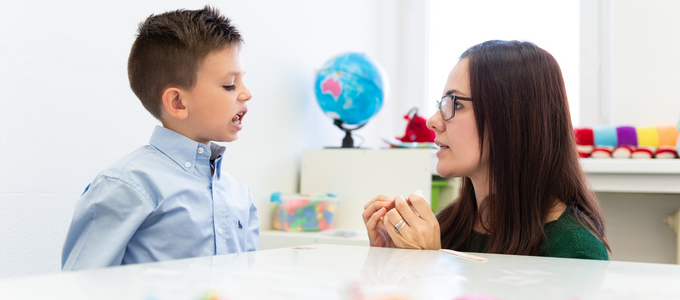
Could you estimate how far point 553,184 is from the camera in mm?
897

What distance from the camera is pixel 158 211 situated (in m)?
0.79

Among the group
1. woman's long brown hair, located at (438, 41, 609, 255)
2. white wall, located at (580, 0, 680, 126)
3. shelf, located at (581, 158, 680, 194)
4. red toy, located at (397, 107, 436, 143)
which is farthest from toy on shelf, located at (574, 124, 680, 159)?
woman's long brown hair, located at (438, 41, 609, 255)

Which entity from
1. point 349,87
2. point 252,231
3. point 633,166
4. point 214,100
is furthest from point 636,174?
point 214,100

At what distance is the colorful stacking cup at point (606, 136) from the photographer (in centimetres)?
215

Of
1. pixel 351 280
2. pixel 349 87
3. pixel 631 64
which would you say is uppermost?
pixel 631 64

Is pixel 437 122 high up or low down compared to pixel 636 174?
up

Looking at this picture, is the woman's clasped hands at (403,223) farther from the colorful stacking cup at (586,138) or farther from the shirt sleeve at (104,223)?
the colorful stacking cup at (586,138)

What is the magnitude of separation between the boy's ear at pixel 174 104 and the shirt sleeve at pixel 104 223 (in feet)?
0.68

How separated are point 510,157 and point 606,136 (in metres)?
1.51

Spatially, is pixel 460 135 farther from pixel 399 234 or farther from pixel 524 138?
pixel 399 234

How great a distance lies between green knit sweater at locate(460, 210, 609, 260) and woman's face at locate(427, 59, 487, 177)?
0.17 metres

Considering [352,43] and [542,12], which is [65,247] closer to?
[352,43]

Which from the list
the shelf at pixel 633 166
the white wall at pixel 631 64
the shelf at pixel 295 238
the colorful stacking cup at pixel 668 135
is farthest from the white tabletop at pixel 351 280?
the white wall at pixel 631 64

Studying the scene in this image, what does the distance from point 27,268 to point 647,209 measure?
91.4 inches
